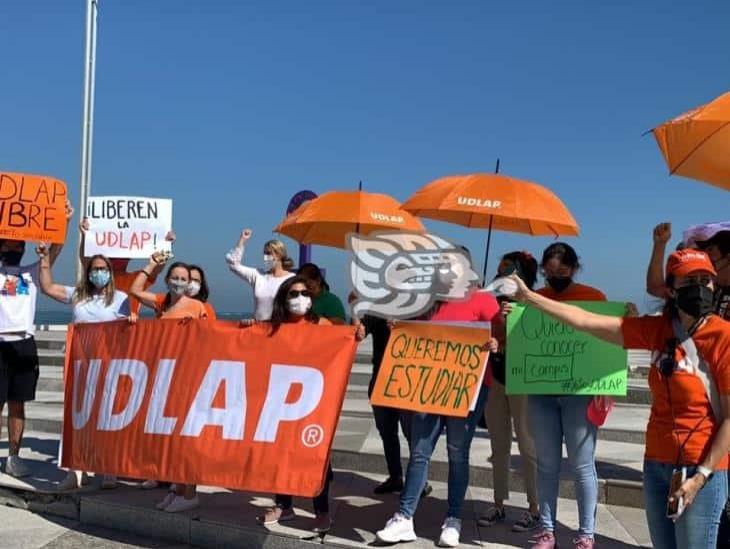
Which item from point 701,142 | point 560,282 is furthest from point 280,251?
point 701,142

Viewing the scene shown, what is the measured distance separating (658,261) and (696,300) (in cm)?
120

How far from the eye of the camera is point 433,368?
4.57 metres

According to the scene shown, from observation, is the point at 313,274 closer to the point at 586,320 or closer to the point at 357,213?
the point at 357,213

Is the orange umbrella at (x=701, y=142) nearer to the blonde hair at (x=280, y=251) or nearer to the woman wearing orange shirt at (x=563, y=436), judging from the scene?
the woman wearing orange shirt at (x=563, y=436)

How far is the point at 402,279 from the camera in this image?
4.73m

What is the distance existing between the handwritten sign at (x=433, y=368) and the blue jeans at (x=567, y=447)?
435mm

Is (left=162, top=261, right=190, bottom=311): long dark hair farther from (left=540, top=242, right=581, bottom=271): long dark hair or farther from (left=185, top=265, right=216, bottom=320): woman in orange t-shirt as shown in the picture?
(left=540, top=242, right=581, bottom=271): long dark hair

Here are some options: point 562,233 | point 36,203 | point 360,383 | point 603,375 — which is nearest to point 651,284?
point 603,375

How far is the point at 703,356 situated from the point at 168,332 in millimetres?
3671

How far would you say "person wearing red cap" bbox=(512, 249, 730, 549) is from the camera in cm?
266

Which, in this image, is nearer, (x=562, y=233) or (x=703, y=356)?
(x=703, y=356)

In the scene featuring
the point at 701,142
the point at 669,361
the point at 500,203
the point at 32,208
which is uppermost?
the point at 701,142

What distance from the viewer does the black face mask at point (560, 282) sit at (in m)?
4.49

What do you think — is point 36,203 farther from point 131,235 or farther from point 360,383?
point 360,383
